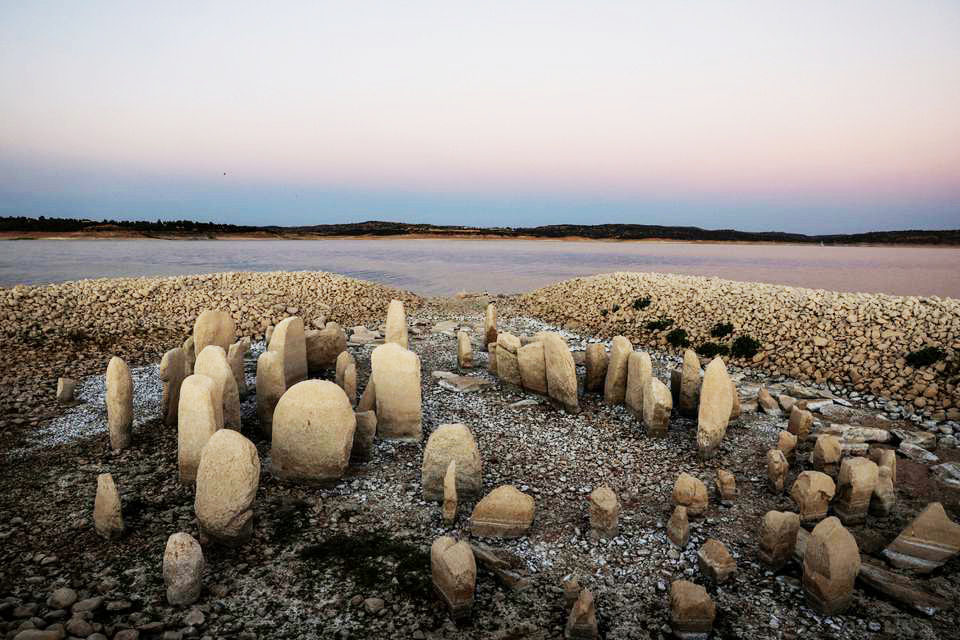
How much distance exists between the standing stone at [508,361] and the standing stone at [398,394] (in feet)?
8.84

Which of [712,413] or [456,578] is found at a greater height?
[712,413]

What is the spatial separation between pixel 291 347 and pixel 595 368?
5.50 meters

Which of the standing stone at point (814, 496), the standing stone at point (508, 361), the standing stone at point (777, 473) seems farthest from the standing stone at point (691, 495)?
the standing stone at point (508, 361)

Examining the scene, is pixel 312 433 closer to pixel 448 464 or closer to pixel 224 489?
pixel 224 489

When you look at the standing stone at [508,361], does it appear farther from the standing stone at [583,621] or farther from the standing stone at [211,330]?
the standing stone at [583,621]

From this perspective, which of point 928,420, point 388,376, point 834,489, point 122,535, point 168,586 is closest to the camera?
point 168,586

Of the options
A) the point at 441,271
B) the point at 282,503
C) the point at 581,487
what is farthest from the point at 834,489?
the point at 441,271

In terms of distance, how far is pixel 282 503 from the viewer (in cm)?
577

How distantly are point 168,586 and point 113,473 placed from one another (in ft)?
9.78

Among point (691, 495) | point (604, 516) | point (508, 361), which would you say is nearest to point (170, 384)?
point (508, 361)

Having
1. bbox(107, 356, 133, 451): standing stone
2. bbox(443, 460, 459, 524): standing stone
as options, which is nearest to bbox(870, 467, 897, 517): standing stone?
bbox(443, 460, 459, 524): standing stone

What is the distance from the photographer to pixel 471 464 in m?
6.02

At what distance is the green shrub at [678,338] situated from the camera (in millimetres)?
13688

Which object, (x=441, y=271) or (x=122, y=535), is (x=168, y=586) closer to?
(x=122, y=535)
